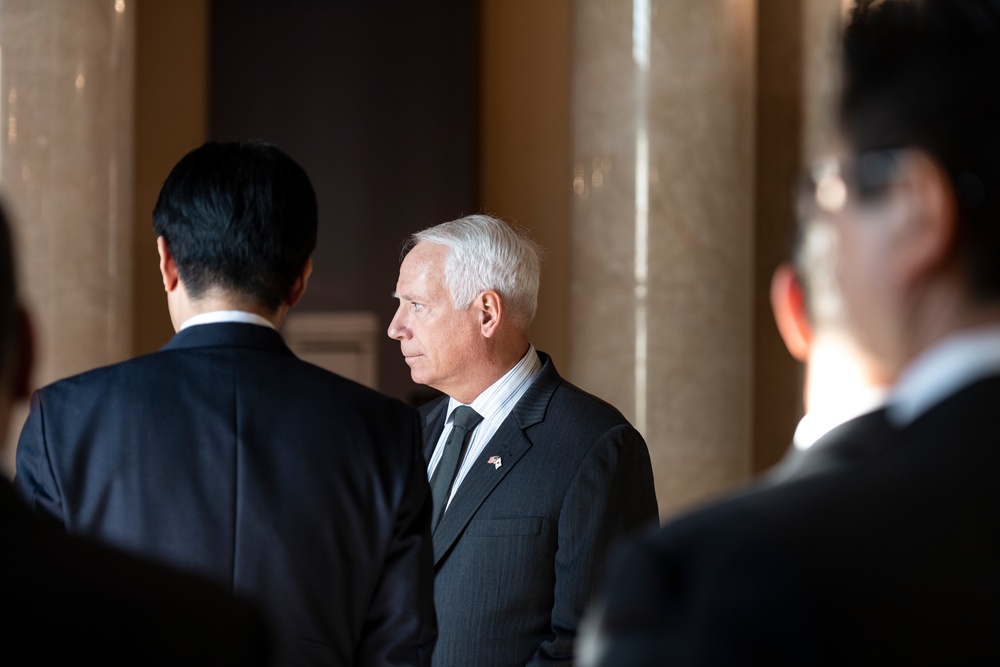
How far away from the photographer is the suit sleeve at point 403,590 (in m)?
2.34

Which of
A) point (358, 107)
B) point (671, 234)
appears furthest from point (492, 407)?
point (358, 107)

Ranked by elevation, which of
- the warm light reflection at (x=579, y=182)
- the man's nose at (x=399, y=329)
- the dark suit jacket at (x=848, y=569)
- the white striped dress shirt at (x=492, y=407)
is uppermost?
the warm light reflection at (x=579, y=182)

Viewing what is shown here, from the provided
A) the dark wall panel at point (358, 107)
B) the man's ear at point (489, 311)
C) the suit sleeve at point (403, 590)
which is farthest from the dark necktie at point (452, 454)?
the dark wall panel at point (358, 107)

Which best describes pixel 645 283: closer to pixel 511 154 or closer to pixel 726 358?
pixel 726 358

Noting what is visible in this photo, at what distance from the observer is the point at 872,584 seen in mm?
913

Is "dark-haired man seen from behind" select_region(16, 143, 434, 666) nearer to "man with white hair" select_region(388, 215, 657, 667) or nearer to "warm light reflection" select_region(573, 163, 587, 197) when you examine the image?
"man with white hair" select_region(388, 215, 657, 667)

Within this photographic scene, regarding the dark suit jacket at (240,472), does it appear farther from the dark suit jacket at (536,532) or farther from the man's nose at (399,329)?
the man's nose at (399,329)

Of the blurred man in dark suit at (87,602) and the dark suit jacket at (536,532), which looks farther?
the dark suit jacket at (536,532)

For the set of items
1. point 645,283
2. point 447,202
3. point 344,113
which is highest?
point 344,113

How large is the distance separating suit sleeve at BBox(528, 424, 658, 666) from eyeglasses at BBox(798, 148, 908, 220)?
2066mm

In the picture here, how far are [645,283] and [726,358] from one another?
2.07 feet

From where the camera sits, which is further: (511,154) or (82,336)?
(511,154)

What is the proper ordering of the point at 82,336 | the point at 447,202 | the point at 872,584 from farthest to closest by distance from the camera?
→ the point at 447,202
the point at 82,336
the point at 872,584

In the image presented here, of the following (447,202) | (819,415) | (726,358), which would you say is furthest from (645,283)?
(819,415)
